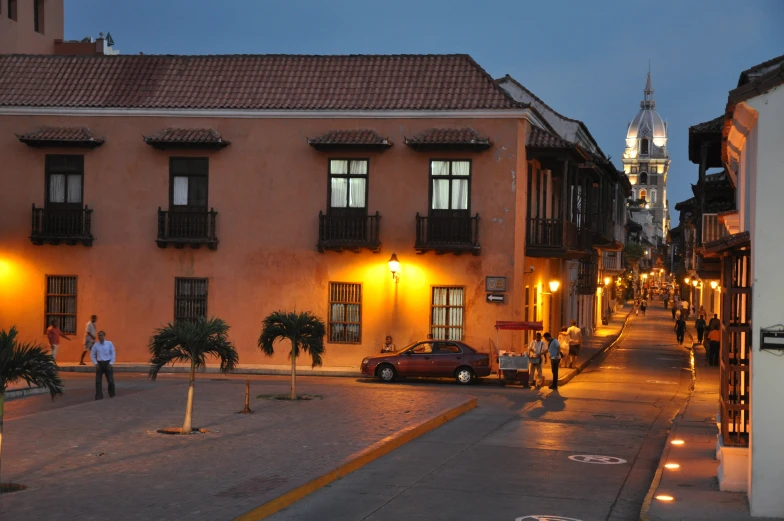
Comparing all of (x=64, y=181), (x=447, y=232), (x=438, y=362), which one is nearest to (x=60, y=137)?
(x=64, y=181)

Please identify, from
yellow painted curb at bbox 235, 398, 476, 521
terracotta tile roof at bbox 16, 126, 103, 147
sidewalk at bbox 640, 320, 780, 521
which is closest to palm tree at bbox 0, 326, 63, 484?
yellow painted curb at bbox 235, 398, 476, 521

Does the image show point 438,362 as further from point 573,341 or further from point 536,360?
point 573,341

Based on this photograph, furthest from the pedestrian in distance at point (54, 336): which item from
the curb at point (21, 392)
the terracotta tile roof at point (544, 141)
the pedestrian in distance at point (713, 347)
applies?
the pedestrian in distance at point (713, 347)

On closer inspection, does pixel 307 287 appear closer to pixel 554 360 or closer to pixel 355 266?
pixel 355 266

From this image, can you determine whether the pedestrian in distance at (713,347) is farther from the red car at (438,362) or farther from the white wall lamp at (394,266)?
the white wall lamp at (394,266)

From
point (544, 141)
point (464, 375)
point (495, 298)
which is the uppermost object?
point (544, 141)

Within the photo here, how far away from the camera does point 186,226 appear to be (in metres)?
→ 33.0

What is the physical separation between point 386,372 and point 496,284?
4.51 meters

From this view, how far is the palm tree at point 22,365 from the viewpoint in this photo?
12672 mm

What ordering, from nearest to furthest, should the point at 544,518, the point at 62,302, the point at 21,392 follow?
the point at 544,518 → the point at 21,392 → the point at 62,302

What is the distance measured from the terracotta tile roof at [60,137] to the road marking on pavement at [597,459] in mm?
20108

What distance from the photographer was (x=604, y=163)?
149 ft

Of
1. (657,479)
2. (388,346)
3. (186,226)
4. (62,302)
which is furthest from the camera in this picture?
(62,302)

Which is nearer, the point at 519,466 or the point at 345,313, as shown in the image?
the point at 519,466
